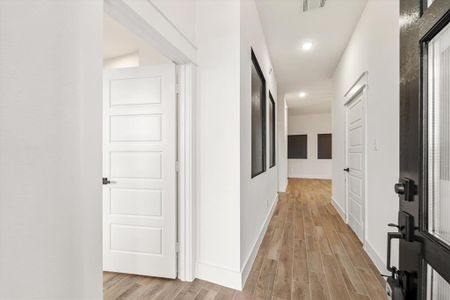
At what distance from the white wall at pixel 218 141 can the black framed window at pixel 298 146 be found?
9.16 metres

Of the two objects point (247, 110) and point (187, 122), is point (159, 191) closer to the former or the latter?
point (187, 122)

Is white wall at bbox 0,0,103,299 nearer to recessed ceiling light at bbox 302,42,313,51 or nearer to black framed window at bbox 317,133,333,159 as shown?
recessed ceiling light at bbox 302,42,313,51

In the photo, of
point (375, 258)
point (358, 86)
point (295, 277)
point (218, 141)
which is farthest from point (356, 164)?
point (218, 141)

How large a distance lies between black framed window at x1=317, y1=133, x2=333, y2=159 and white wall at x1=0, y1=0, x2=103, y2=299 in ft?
33.9

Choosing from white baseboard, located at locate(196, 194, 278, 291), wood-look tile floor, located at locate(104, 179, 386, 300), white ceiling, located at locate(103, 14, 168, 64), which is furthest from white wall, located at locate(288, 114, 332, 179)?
white baseboard, located at locate(196, 194, 278, 291)

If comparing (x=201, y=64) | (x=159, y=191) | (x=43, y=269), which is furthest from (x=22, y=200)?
(x=201, y=64)

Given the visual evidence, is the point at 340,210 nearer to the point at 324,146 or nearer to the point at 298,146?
the point at 324,146

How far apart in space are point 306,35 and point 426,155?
3.52m

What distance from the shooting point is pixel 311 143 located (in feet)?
34.4

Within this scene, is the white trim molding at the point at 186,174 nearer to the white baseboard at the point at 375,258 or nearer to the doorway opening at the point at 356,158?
the white baseboard at the point at 375,258

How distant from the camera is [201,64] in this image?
2217 millimetres

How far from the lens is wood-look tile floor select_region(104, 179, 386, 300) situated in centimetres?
197

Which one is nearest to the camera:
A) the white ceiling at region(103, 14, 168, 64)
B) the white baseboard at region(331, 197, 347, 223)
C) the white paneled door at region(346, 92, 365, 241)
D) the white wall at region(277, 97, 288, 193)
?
the white ceiling at region(103, 14, 168, 64)

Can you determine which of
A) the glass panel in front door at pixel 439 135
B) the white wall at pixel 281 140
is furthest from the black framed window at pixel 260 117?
the white wall at pixel 281 140
